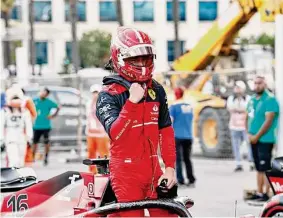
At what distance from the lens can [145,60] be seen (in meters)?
5.80

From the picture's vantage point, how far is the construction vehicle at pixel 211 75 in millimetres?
20094

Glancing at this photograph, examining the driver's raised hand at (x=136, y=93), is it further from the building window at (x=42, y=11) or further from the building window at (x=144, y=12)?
the building window at (x=42, y=11)

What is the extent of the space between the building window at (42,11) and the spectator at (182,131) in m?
51.3

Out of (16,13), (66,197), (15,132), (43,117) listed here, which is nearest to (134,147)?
(66,197)

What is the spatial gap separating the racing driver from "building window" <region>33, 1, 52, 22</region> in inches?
2360

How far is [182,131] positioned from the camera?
48.0ft

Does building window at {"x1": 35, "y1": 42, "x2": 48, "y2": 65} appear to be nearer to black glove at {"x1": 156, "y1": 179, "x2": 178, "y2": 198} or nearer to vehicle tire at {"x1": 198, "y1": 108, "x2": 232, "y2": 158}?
vehicle tire at {"x1": 198, "y1": 108, "x2": 232, "y2": 158}

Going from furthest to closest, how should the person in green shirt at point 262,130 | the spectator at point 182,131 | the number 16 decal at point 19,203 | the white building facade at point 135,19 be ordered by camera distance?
the white building facade at point 135,19 → the spectator at point 182,131 → the person in green shirt at point 262,130 → the number 16 decal at point 19,203

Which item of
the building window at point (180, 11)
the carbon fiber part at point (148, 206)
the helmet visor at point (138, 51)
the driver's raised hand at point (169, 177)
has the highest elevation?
the building window at point (180, 11)

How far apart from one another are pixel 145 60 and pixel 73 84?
634 inches

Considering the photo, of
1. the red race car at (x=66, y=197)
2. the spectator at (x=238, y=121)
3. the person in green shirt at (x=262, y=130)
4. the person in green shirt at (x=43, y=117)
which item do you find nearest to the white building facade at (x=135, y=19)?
the person in green shirt at (x=43, y=117)

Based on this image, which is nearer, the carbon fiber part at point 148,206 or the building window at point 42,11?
the carbon fiber part at point 148,206

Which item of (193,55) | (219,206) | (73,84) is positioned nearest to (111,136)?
(219,206)

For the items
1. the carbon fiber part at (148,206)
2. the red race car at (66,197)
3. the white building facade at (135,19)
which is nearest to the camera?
the carbon fiber part at (148,206)
